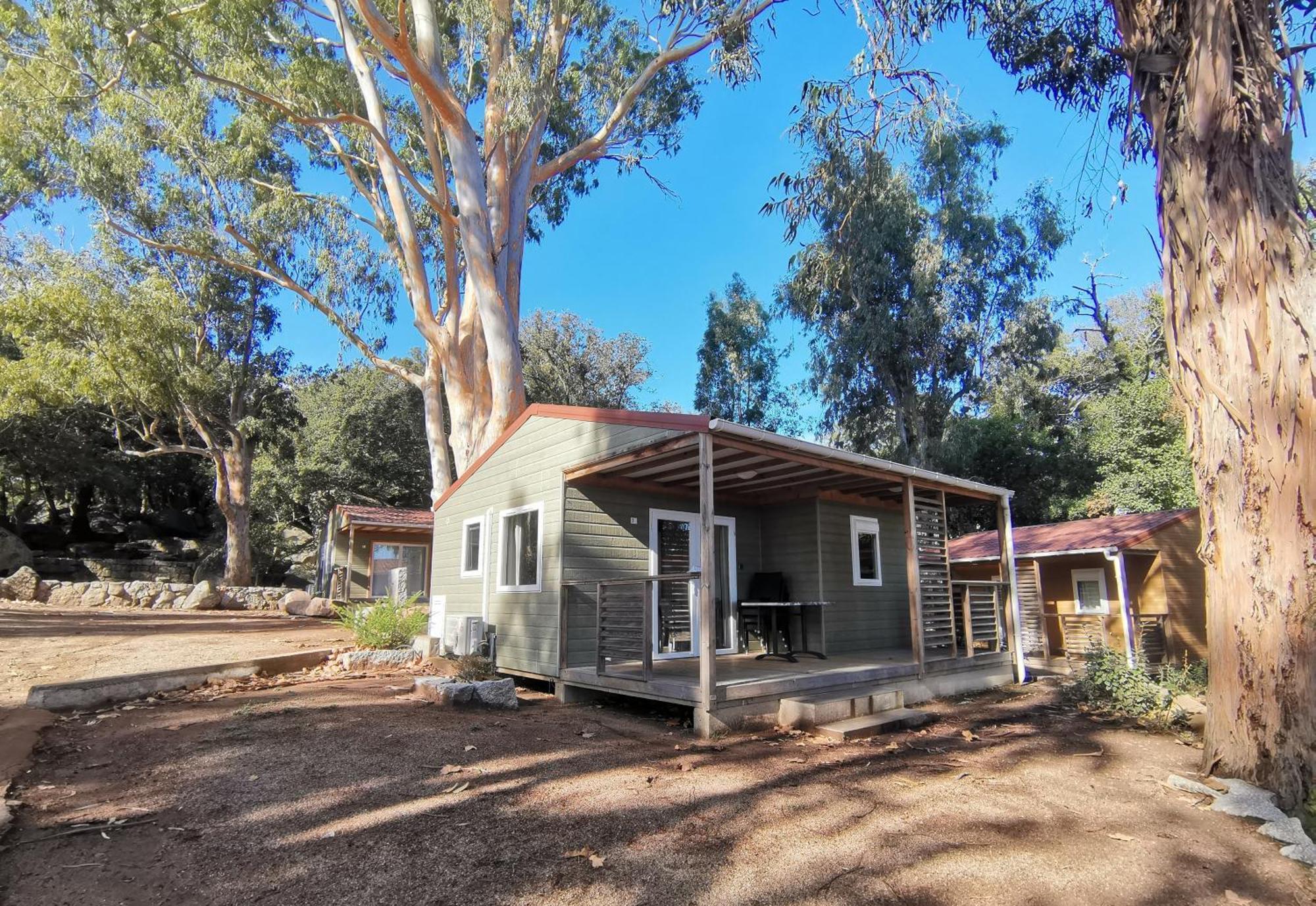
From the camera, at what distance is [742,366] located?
83.5 feet

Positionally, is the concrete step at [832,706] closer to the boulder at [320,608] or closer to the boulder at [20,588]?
the boulder at [320,608]

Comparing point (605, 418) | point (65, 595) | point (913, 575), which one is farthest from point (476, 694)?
point (65, 595)

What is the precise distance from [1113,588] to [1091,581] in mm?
428

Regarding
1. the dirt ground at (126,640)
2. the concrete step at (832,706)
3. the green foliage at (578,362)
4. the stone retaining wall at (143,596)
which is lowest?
the concrete step at (832,706)

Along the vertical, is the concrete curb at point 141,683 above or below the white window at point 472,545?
below

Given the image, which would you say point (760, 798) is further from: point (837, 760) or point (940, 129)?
point (940, 129)

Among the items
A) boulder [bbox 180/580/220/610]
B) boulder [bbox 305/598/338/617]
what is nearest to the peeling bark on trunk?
boulder [bbox 180/580/220/610]

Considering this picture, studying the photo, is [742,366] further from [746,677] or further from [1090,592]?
[746,677]

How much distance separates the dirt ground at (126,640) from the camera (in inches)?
316

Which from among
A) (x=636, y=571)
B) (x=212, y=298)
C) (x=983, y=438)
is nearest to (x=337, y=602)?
(x=212, y=298)

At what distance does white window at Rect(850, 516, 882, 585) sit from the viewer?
32.4ft

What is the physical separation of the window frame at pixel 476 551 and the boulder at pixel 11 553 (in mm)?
15835

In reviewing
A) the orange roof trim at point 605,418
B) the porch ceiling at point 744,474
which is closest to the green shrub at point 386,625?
the orange roof trim at point 605,418

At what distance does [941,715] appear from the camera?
7.16 m
